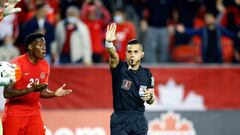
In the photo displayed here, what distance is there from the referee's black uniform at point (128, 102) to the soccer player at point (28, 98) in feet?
2.72

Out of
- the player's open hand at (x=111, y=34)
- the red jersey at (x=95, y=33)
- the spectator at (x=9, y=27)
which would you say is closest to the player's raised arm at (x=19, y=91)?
the player's open hand at (x=111, y=34)

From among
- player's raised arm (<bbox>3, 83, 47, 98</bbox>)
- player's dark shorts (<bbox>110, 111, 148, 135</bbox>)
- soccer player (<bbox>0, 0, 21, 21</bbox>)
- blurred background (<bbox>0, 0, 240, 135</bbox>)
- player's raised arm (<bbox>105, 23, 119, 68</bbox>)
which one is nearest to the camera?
player's raised arm (<bbox>3, 83, 47, 98</bbox>)

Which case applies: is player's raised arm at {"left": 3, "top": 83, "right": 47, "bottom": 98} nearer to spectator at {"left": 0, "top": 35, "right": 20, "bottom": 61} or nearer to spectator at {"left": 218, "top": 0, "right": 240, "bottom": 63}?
spectator at {"left": 0, "top": 35, "right": 20, "bottom": 61}

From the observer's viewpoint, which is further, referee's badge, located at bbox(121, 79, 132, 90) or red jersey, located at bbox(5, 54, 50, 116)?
referee's badge, located at bbox(121, 79, 132, 90)

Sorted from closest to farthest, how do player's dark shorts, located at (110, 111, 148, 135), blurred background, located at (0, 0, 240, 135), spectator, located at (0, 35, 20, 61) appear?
player's dark shorts, located at (110, 111, 148, 135) → blurred background, located at (0, 0, 240, 135) → spectator, located at (0, 35, 20, 61)

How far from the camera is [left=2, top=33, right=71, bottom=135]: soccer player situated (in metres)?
13.0

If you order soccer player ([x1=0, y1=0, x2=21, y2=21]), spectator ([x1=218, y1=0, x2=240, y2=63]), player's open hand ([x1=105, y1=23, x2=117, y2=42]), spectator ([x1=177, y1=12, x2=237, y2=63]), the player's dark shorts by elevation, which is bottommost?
the player's dark shorts

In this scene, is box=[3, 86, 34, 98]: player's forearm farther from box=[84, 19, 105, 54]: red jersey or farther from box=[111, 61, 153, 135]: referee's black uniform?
box=[84, 19, 105, 54]: red jersey

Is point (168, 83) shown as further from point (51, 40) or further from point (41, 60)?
point (41, 60)

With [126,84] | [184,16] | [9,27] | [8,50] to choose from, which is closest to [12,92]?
[126,84]

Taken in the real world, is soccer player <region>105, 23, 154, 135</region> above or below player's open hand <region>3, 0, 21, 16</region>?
below

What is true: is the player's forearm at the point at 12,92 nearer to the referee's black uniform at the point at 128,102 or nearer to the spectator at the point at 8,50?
the referee's black uniform at the point at 128,102

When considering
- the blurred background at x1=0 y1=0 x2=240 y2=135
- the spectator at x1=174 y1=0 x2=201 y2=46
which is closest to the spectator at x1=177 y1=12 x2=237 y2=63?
the blurred background at x1=0 y1=0 x2=240 y2=135

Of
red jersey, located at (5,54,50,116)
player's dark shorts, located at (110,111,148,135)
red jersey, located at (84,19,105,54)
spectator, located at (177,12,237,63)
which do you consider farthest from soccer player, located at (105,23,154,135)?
spectator, located at (177,12,237,63)
